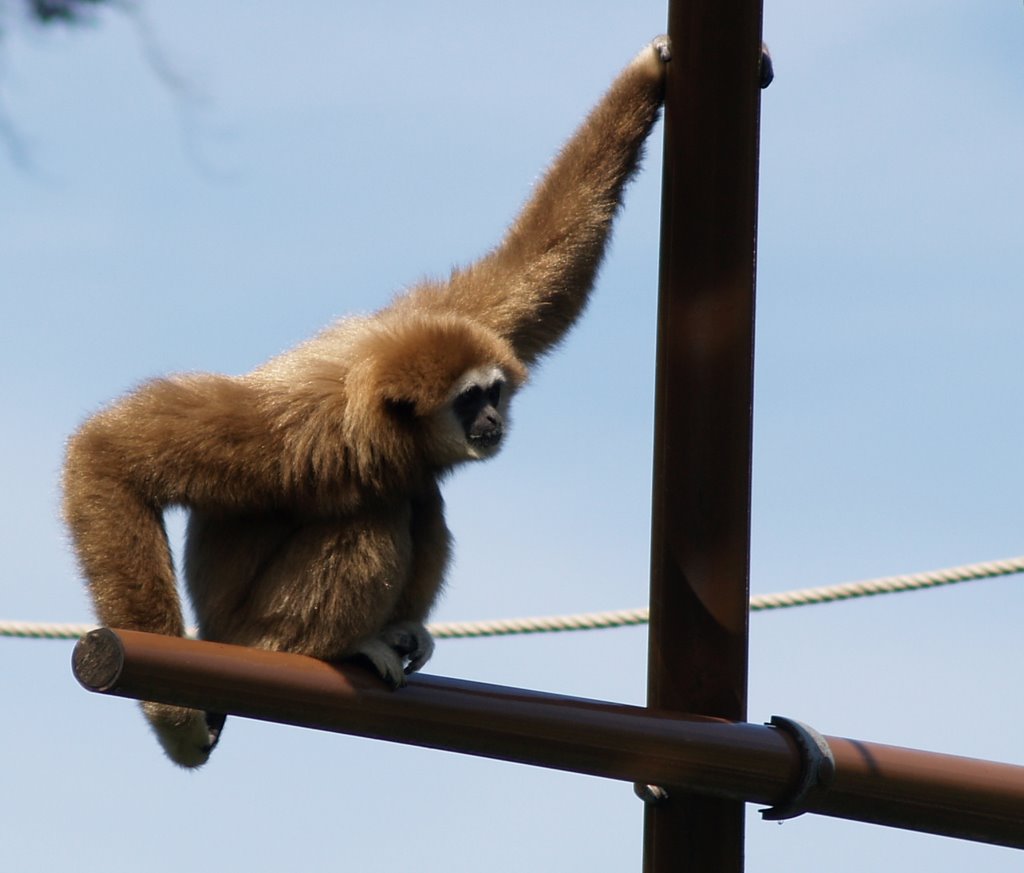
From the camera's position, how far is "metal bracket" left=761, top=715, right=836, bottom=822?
333 cm

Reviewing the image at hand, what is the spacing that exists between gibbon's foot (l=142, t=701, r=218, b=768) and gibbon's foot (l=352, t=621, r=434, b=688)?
45 cm

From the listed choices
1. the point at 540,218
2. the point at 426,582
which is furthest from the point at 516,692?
the point at 540,218

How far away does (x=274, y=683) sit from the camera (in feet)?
9.59

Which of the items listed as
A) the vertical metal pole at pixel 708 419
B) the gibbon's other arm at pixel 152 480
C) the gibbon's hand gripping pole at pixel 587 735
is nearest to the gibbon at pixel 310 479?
the gibbon's other arm at pixel 152 480

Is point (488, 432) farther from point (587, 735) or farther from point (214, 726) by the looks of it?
point (587, 735)

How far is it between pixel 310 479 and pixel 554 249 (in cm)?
134

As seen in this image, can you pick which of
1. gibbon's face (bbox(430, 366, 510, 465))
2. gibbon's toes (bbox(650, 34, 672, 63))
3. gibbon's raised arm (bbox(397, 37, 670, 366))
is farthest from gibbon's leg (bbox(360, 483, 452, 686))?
gibbon's toes (bbox(650, 34, 672, 63))

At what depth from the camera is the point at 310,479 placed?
13.0ft

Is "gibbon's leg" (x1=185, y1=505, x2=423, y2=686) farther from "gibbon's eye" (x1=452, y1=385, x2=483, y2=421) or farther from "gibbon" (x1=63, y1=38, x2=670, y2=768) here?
"gibbon's eye" (x1=452, y1=385, x2=483, y2=421)

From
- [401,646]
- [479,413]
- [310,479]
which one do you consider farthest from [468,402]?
[401,646]

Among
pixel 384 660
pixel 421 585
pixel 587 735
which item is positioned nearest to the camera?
pixel 587 735

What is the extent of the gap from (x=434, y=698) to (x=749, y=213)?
1.53 metres

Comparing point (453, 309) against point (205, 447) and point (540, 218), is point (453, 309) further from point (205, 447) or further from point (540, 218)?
point (205, 447)

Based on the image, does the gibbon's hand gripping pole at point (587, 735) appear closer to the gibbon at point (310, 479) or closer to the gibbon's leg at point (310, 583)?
the gibbon at point (310, 479)
